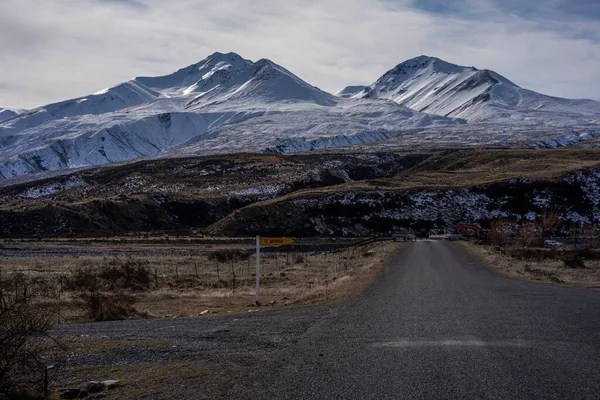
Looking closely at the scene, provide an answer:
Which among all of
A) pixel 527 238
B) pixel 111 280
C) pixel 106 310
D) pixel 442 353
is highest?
pixel 442 353

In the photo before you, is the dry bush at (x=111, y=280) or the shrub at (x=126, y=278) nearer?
the dry bush at (x=111, y=280)

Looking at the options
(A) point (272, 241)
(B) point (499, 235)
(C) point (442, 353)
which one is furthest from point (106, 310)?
(B) point (499, 235)

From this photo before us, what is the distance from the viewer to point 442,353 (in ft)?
28.2

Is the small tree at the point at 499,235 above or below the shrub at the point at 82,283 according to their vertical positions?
below

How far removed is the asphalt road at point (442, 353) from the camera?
6.85 meters

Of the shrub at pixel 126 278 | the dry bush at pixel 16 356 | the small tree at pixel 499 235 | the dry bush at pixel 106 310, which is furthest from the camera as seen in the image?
the small tree at pixel 499 235

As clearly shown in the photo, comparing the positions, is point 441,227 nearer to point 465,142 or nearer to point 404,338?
point 404,338

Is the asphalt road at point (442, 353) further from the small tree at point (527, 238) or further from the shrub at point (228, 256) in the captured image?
the small tree at point (527, 238)

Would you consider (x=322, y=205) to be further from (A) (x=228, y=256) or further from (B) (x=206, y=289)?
(B) (x=206, y=289)

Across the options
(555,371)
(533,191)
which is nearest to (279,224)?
(533,191)

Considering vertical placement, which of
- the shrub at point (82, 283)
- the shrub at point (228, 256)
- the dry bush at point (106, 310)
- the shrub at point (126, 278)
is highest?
the dry bush at point (106, 310)

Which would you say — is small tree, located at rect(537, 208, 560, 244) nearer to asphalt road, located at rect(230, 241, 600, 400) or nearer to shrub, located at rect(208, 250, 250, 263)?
shrub, located at rect(208, 250, 250, 263)

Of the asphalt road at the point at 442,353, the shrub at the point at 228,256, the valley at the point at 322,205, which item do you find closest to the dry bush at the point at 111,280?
the asphalt road at the point at 442,353

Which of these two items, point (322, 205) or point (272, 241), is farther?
point (322, 205)
